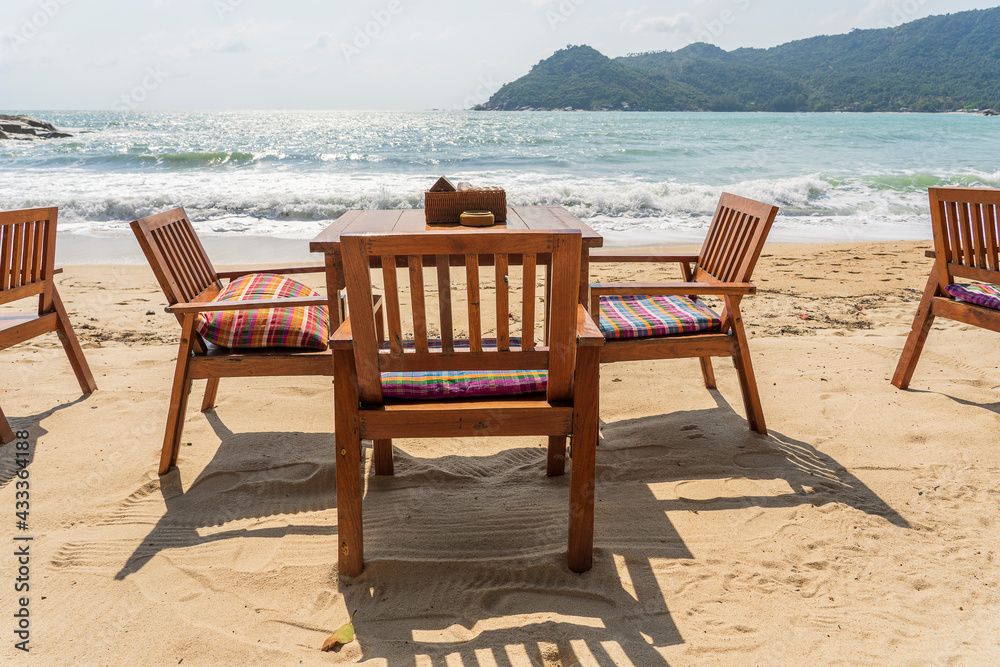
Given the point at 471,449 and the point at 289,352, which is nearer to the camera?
the point at 289,352

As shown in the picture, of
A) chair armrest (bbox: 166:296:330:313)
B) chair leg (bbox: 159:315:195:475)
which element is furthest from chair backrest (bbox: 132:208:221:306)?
chair leg (bbox: 159:315:195:475)

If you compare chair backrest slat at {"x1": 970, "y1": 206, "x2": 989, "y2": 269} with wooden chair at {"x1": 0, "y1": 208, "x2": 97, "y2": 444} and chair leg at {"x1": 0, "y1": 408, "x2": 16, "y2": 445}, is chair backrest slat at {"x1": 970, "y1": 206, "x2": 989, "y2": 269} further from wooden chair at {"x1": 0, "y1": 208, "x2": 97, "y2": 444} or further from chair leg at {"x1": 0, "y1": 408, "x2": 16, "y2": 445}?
chair leg at {"x1": 0, "y1": 408, "x2": 16, "y2": 445}

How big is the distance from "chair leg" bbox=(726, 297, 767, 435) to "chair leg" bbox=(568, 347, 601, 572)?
1226mm

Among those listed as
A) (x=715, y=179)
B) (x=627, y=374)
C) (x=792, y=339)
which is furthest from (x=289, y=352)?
(x=715, y=179)

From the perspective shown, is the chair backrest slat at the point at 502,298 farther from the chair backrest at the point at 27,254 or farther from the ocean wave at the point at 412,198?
the ocean wave at the point at 412,198

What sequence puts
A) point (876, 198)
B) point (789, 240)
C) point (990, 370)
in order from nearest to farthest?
point (990, 370) < point (789, 240) < point (876, 198)

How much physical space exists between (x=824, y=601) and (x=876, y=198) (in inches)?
517

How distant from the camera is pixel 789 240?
920 centimetres

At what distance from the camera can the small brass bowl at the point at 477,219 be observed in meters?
2.97

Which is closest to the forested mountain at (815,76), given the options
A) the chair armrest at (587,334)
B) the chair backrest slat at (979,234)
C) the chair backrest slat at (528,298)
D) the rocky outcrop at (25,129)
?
the rocky outcrop at (25,129)

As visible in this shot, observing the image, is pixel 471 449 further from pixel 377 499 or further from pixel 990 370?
pixel 990 370

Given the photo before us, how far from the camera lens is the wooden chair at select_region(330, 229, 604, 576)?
1.95 metres

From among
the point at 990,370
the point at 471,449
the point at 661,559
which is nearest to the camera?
the point at 661,559

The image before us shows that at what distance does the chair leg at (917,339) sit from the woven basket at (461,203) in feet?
8.21
